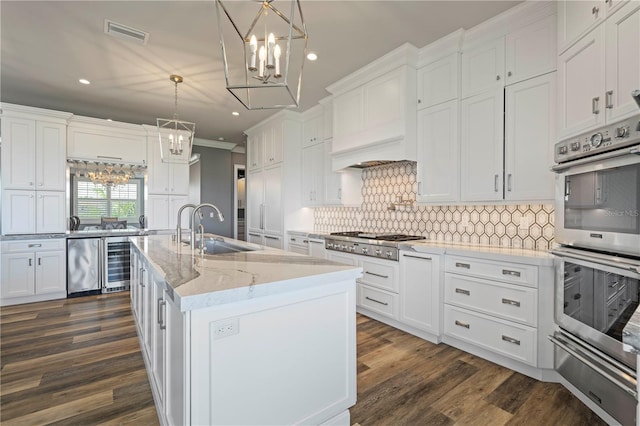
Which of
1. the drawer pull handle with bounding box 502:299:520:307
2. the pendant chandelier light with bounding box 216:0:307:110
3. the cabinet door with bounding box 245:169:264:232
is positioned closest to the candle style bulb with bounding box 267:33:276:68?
the pendant chandelier light with bounding box 216:0:307:110

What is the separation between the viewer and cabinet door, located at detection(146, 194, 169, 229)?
511 cm

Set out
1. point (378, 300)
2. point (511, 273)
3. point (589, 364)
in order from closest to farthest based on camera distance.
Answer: point (589, 364) < point (511, 273) < point (378, 300)

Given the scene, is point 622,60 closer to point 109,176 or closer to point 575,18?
point 575,18

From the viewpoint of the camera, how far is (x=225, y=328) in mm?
1271

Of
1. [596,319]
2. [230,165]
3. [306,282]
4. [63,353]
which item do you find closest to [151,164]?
[230,165]

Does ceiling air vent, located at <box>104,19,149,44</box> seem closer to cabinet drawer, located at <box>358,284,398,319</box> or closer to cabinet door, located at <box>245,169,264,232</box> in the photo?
cabinet door, located at <box>245,169,264,232</box>

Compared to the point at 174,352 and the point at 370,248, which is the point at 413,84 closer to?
the point at 370,248

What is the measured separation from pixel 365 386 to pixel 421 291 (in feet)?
3.62

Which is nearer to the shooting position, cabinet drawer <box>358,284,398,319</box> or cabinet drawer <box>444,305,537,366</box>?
cabinet drawer <box>444,305,537,366</box>

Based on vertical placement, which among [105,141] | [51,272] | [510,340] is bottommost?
[510,340]

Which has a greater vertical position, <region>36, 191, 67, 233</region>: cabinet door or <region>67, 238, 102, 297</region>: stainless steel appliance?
<region>36, 191, 67, 233</region>: cabinet door

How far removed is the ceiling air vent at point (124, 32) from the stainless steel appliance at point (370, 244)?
9.33 ft

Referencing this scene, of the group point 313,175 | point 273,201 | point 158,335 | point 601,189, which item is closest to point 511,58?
point 601,189

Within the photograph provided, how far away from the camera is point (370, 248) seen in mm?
3359
